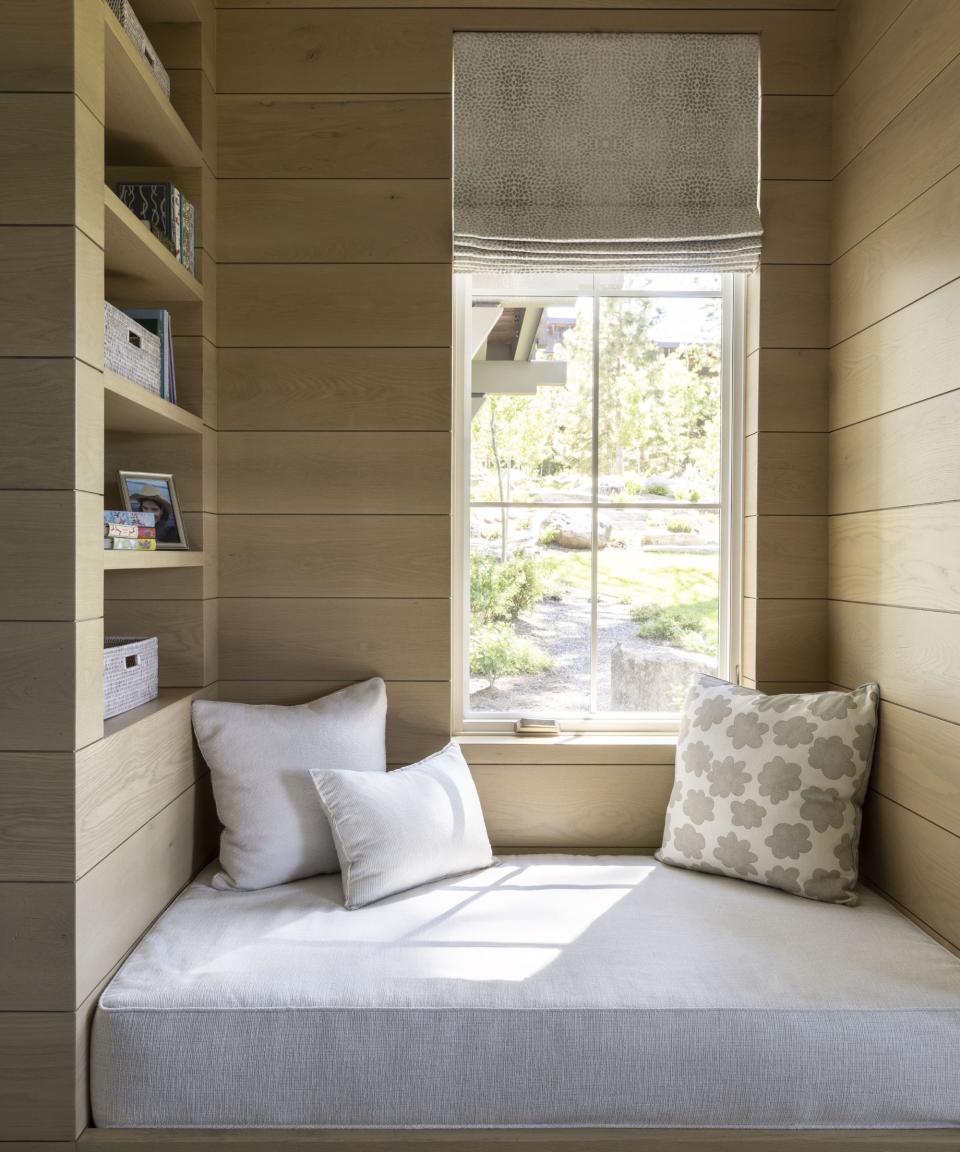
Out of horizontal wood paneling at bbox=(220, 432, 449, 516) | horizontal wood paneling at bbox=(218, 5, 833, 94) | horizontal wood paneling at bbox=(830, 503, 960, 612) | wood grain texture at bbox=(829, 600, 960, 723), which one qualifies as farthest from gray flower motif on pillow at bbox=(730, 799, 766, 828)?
horizontal wood paneling at bbox=(218, 5, 833, 94)

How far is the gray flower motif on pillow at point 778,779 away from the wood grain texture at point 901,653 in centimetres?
28

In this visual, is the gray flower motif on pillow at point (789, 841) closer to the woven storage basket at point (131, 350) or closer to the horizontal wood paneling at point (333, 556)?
A: the horizontal wood paneling at point (333, 556)

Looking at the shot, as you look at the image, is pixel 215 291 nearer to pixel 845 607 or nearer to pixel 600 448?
pixel 600 448

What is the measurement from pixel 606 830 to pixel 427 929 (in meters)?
0.68

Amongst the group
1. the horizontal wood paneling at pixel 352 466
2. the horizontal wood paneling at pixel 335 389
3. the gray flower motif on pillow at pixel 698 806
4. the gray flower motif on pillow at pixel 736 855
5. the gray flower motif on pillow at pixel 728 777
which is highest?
the horizontal wood paneling at pixel 335 389

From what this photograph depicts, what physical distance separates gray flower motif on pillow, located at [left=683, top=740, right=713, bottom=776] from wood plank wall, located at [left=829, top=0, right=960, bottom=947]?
39 cm

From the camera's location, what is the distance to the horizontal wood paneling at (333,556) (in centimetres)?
222

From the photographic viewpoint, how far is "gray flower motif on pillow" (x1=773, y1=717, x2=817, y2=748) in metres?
1.92

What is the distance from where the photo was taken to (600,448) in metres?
2.35

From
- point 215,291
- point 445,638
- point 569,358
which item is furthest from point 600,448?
point 215,291

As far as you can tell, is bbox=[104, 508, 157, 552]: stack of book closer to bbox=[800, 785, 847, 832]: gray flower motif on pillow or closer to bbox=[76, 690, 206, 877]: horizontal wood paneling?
bbox=[76, 690, 206, 877]: horizontal wood paneling

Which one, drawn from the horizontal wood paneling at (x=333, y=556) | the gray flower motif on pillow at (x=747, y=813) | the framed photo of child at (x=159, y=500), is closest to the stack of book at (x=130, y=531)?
the framed photo of child at (x=159, y=500)

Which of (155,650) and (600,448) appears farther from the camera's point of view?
(600,448)

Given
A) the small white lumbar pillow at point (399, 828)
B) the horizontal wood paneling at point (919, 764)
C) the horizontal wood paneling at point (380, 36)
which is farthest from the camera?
the horizontal wood paneling at point (380, 36)
